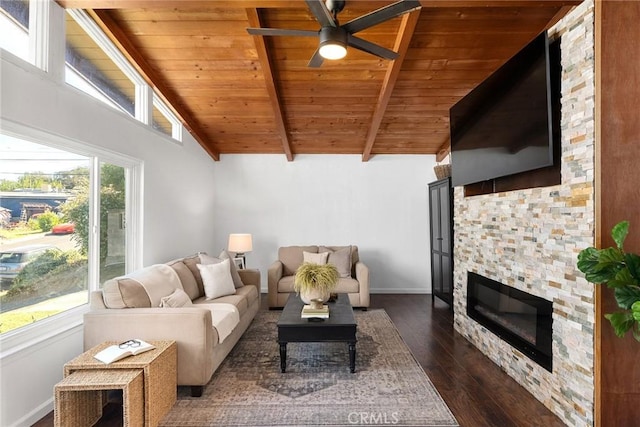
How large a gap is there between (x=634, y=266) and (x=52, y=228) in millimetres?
3834

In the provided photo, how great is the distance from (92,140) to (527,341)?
4028mm

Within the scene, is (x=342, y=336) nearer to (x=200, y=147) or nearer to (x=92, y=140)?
(x=92, y=140)

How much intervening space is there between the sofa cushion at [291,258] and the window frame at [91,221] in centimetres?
207

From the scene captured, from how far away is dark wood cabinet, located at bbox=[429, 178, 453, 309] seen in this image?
454 centimetres

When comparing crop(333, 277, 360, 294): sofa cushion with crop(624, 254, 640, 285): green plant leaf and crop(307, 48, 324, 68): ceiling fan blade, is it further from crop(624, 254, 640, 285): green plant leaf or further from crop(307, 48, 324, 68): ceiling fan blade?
crop(624, 254, 640, 285): green plant leaf

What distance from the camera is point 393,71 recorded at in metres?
3.48

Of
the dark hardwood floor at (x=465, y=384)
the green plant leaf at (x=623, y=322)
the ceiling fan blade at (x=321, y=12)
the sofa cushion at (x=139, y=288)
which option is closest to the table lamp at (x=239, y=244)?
the sofa cushion at (x=139, y=288)

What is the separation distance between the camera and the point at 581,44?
2090 millimetres

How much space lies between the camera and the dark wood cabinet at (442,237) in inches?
179

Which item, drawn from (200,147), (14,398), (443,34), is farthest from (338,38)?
(200,147)

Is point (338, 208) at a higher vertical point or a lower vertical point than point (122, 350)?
higher

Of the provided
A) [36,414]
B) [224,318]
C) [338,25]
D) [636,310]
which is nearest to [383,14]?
[338,25]

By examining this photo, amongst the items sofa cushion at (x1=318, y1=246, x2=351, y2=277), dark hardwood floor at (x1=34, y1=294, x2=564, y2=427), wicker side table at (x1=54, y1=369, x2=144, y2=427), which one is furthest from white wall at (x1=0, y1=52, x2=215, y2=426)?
sofa cushion at (x1=318, y1=246, x2=351, y2=277)

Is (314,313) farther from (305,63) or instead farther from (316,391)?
(305,63)
